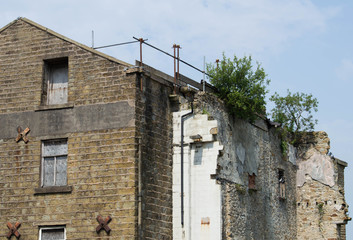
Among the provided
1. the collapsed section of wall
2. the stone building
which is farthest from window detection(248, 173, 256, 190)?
the collapsed section of wall

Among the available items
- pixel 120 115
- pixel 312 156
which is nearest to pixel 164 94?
pixel 120 115

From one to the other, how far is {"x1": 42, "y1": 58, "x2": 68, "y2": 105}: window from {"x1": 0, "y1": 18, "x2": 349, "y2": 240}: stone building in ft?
0.12

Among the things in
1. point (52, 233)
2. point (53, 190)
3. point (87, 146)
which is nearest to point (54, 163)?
point (53, 190)

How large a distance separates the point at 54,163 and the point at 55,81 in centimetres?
275

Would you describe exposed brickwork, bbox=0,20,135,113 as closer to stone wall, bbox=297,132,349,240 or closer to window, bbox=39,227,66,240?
window, bbox=39,227,66,240

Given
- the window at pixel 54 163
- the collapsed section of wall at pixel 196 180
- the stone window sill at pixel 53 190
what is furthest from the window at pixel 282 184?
the stone window sill at pixel 53 190

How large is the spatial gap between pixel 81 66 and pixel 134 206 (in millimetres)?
4896

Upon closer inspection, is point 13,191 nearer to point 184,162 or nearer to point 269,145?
point 184,162

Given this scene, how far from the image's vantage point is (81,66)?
2091 cm

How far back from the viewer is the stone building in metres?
19.6

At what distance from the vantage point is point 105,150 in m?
19.9

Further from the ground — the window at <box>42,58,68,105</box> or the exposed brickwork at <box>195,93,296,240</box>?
the window at <box>42,58,68,105</box>

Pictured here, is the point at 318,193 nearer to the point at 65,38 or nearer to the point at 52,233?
the point at 52,233

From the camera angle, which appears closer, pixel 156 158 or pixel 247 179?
pixel 156 158
